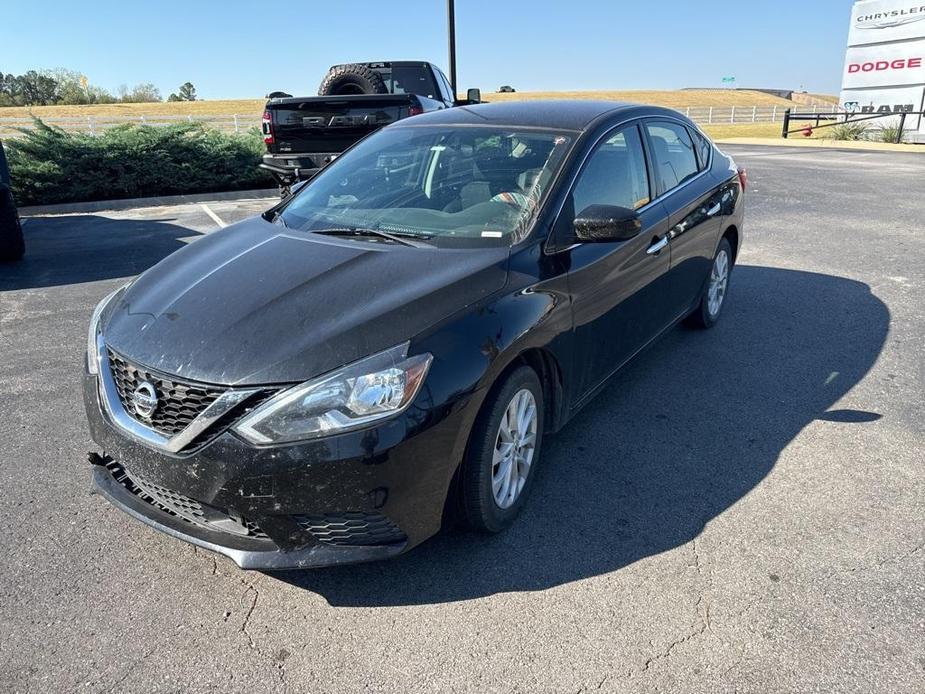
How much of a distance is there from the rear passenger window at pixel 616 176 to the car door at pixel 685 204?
8.7 inches

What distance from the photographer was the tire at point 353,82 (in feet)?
40.3

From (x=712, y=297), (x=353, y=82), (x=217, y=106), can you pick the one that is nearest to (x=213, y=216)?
(x=353, y=82)

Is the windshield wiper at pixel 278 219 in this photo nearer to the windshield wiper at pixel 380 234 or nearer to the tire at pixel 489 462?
the windshield wiper at pixel 380 234

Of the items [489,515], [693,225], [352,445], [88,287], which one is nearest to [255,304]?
[352,445]

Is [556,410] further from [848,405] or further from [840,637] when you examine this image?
[848,405]

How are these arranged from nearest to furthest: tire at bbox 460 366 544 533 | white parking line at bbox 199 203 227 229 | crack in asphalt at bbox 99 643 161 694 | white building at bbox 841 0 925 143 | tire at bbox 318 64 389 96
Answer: crack in asphalt at bbox 99 643 161 694, tire at bbox 460 366 544 533, white parking line at bbox 199 203 227 229, tire at bbox 318 64 389 96, white building at bbox 841 0 925 143

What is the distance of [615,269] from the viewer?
3521mm

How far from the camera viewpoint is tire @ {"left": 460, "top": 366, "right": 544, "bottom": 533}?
8.70ft

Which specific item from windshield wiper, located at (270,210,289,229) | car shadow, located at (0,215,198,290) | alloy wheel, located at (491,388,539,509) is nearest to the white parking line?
car shadow, located at (0,215,198,290)

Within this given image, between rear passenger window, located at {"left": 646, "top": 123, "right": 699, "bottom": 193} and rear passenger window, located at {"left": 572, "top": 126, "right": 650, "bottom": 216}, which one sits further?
rear passenger window, located at {"left": 646, "top": 123, "right": 699, "bottom": 193}

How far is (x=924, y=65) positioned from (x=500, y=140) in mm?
25772

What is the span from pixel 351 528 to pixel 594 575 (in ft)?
3.23

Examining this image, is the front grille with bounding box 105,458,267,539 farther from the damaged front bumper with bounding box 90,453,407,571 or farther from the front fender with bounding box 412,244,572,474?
the front fender with bounding box 412,244,572,474

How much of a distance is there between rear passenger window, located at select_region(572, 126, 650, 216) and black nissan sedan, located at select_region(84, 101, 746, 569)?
0.01 metres
